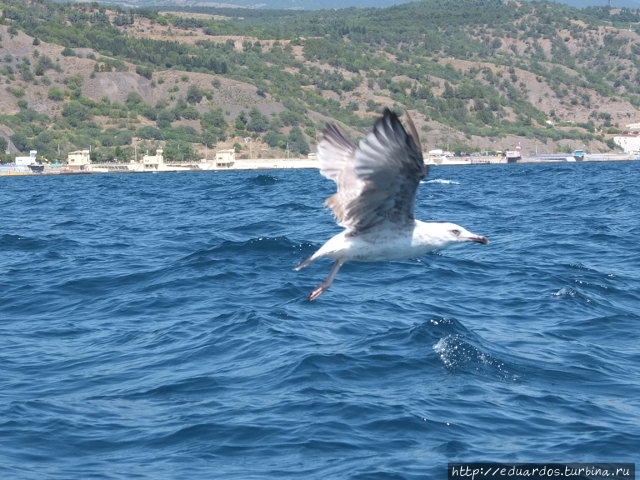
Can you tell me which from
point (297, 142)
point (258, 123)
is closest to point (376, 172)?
point (297, 142)

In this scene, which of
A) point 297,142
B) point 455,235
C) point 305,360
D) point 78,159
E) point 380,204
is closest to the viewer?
point 380,204

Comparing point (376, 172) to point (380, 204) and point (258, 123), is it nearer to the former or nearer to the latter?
point (380, 204)

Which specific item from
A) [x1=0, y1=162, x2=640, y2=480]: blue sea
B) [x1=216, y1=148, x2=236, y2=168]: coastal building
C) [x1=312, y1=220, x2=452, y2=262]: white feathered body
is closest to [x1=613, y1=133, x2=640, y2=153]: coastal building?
[x1=216, y1=148, x2=236, y2=168]: coastal building

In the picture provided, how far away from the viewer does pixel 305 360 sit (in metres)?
13.4

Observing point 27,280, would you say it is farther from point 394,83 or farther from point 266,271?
point 394,83

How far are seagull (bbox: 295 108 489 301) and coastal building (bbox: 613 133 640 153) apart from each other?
167 meters

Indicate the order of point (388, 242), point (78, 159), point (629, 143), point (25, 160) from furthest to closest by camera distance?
point (629, 143)
point (78, 159)
point (25, 160)
point (388, 242)

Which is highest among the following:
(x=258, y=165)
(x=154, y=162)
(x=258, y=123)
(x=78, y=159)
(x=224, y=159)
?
(x=258, y=123)

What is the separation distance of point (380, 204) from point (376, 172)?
670 millimetres

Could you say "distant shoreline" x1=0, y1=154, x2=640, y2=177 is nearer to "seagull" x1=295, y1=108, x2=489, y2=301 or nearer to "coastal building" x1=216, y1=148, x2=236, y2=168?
"coastal building" x1=216, y1=148, x2=236, y2=168

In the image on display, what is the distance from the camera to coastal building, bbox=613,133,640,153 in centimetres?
16925

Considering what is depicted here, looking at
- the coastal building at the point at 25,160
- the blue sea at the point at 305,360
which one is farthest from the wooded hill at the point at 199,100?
the blue sea at the point at 305,360

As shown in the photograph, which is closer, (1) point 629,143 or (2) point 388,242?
(2) point 388,242

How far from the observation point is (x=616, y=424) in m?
11.4
